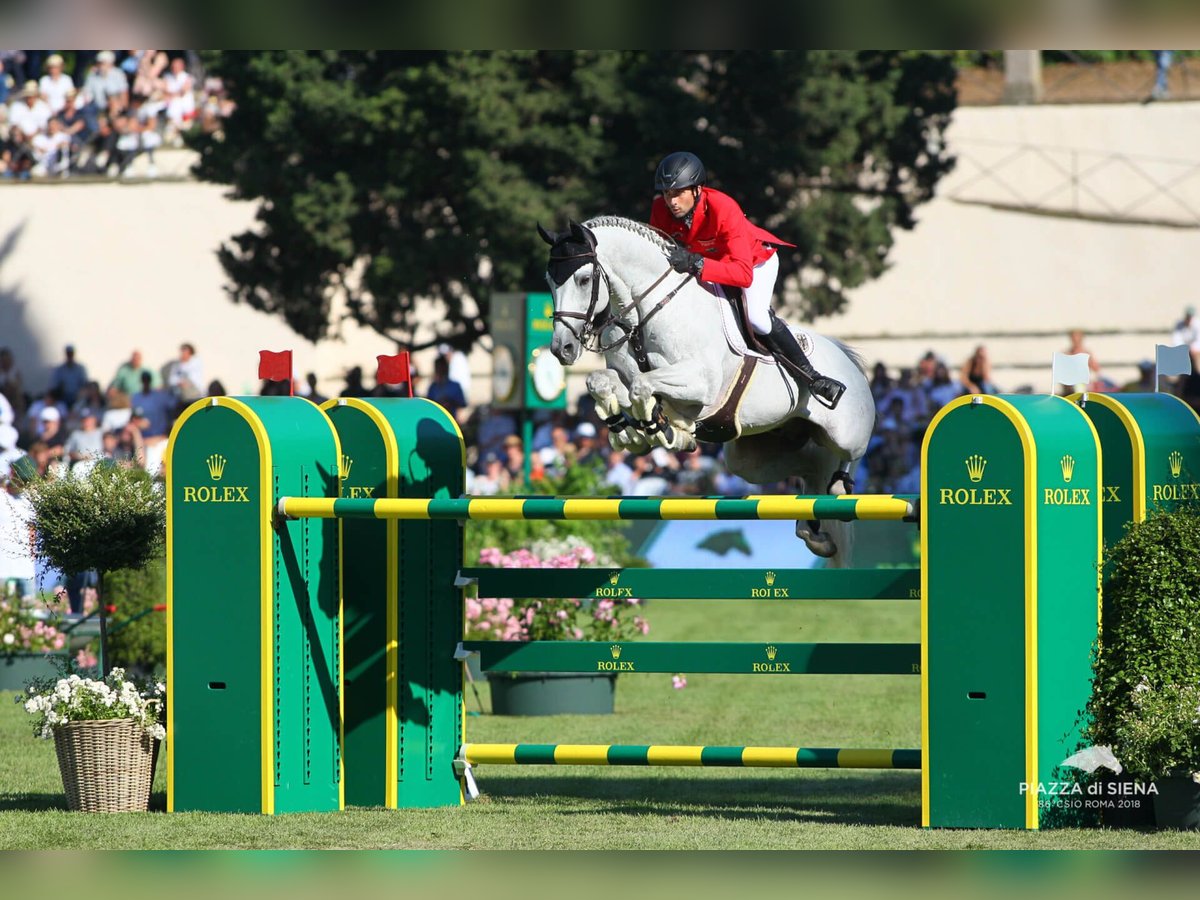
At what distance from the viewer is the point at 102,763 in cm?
709

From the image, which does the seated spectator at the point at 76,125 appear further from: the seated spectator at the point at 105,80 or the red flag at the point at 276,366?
the red flag at the point at 276,366

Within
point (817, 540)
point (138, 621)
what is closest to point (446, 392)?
point (138, 621)

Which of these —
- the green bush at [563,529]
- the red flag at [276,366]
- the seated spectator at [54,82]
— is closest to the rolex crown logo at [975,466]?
the red flag at [276,366]

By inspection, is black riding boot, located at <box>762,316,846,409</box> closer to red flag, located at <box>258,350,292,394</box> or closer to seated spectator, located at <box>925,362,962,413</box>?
red flag, located at <box>258,350,292,394</box>

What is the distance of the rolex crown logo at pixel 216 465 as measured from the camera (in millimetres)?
7141

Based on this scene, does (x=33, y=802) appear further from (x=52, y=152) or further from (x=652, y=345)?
(x=52, y=152)

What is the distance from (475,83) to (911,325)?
871 cm

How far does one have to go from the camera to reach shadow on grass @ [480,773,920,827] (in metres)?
7.17

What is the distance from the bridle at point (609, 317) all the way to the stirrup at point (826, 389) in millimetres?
762

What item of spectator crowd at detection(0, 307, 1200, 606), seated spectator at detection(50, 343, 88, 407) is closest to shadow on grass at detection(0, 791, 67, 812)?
spectator crowd at detection(0, 307, 1200, 606)

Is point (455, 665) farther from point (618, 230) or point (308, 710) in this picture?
point (618, 230)

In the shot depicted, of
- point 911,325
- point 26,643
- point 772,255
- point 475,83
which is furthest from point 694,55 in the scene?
point 772,255

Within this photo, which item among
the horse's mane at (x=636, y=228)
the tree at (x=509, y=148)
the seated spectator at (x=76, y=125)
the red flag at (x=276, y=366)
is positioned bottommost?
the red flag at (x=276, y=366)

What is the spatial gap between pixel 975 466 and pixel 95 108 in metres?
22.8
